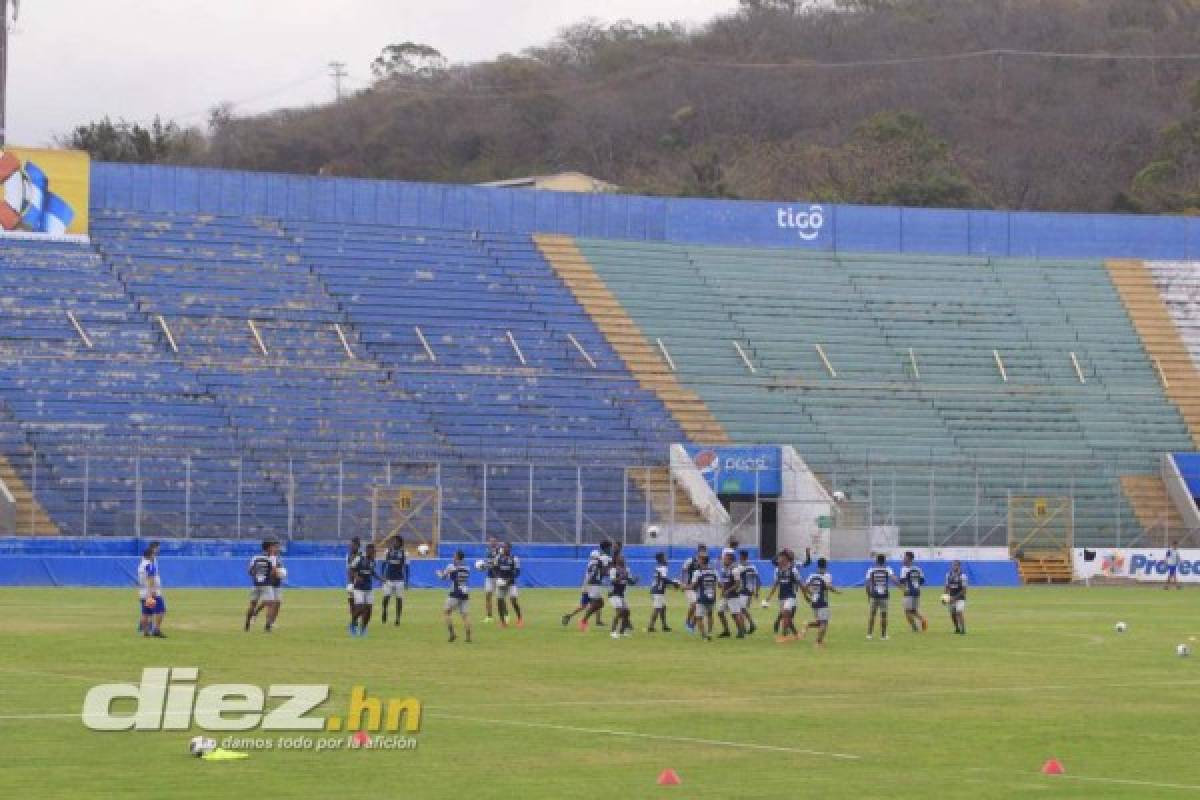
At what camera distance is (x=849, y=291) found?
9175cm

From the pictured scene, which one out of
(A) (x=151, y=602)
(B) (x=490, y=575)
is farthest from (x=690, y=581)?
(A) (x=151, y=602)

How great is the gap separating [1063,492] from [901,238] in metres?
18.2

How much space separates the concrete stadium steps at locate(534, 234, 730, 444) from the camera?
81.1m

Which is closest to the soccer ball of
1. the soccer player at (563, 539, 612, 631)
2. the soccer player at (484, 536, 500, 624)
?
the soccer player at (563, 539, 612, 631)

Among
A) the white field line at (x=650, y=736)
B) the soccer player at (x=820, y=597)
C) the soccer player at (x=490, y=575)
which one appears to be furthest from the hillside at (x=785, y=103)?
the white field line at (x=650, y=736)

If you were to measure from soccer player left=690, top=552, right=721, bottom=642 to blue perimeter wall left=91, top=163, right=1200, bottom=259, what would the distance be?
43567mm

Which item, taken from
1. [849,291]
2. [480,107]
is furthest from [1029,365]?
[480,107]

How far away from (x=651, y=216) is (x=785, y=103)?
71.3 metres

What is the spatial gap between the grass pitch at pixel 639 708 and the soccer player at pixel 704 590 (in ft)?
1.73

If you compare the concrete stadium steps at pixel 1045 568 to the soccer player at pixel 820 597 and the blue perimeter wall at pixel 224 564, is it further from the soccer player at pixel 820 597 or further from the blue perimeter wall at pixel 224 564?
the soccer player at pixel 820 597

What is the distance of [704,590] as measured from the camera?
45062 mm

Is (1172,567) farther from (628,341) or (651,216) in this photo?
(651,216)

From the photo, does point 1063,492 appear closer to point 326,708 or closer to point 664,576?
point 664,576

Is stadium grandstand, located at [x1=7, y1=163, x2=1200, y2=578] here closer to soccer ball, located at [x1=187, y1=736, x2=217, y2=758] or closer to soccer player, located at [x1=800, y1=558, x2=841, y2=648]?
soccer player, located at [x1=800, y1=558, x2=841, y2=648]
